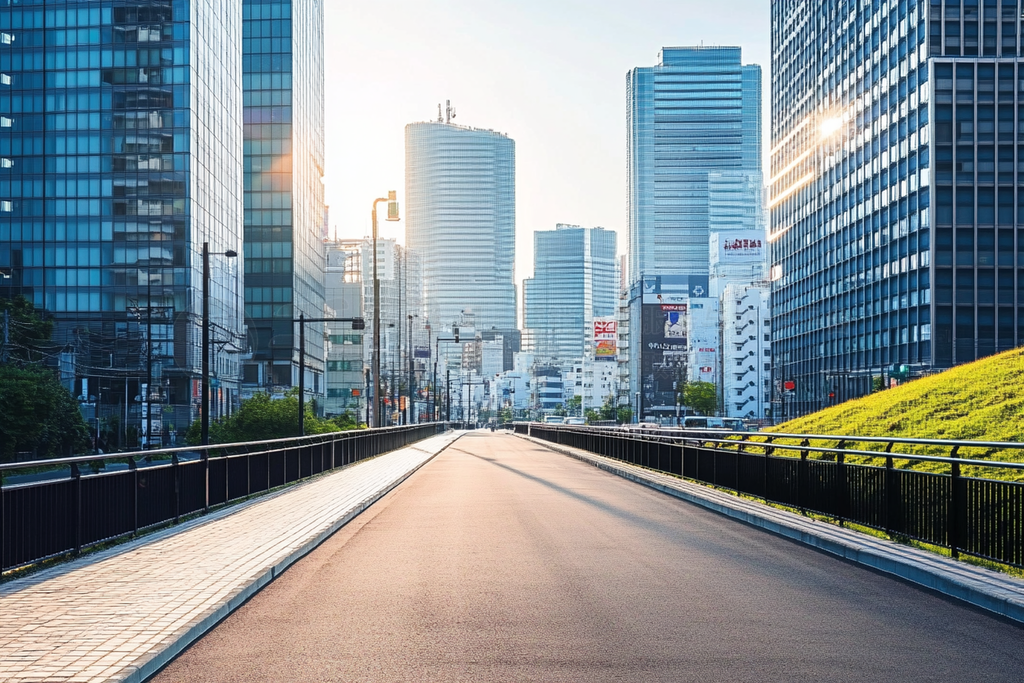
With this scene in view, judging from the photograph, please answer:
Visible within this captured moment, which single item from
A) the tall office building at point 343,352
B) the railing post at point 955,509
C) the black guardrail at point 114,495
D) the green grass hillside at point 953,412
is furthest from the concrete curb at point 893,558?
the tall office building at point 343,352

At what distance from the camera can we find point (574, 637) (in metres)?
7.78

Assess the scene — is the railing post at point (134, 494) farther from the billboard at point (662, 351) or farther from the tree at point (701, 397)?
the billboard at point (662, 351)

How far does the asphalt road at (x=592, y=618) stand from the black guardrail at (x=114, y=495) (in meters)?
2.45

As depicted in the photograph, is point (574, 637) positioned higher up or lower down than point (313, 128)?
lower down

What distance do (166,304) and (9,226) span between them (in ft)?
46.4

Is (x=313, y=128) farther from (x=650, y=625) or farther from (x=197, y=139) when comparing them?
(x=650, y=625)

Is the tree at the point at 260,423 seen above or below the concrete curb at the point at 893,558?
below

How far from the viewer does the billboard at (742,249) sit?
191500 mm

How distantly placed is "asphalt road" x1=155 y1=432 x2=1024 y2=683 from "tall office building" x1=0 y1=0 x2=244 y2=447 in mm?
71111

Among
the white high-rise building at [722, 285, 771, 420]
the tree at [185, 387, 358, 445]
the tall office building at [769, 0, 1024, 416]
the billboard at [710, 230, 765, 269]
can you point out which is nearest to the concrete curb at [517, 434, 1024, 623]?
the tree at [185, 387, 358, 445]

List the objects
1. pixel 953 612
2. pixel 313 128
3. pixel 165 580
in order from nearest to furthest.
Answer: pixel 953 612
pixel 165 580
pixel 313 128

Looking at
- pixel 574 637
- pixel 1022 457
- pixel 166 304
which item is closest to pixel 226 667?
pixel 574 637

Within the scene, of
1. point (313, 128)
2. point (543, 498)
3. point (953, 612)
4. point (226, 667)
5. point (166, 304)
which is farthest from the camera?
point (313, 128)

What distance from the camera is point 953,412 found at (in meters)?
22.0
